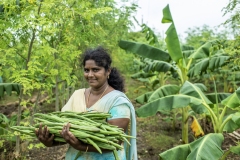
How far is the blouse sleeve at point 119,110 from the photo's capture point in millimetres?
2752

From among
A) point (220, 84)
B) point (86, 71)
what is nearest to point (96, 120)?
point (86, 71)

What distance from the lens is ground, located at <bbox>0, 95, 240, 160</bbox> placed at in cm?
689

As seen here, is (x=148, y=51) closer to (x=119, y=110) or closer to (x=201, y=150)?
A: (x=201, y=150)

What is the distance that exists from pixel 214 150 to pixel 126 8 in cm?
538

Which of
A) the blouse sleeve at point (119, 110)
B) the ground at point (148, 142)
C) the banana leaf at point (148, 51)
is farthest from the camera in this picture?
the ground at point (148, 142)

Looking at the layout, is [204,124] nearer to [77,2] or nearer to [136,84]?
[77,2]

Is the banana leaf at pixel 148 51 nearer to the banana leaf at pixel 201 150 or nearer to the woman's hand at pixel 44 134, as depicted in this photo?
the banana leaf at pixel 201 150

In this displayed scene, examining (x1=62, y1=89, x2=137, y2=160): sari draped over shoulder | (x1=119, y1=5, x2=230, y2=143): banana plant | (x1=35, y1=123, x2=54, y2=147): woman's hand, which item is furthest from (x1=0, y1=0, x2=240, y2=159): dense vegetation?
(x1=35, y1=123, x2=54, y2=147): woman's hand

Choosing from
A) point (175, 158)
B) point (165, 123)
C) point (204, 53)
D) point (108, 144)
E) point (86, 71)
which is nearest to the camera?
point (108, 144)

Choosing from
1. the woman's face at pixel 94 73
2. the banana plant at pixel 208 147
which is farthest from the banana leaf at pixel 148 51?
the woman's face at pixel 94 73

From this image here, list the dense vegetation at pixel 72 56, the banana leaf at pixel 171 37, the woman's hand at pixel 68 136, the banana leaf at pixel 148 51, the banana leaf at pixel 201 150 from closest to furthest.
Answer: the woman's hand at pixel 68 136 → the banana leaf at pixel 201 150 → the dense vegetation at pixel 72 56 → the banana leaf at pixel 171 37 → the banana leaf at pixel 148 51

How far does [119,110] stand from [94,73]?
0.40 m

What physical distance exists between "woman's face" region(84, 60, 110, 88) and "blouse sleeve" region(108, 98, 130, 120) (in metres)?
0.25

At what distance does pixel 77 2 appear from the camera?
16.6 feet
